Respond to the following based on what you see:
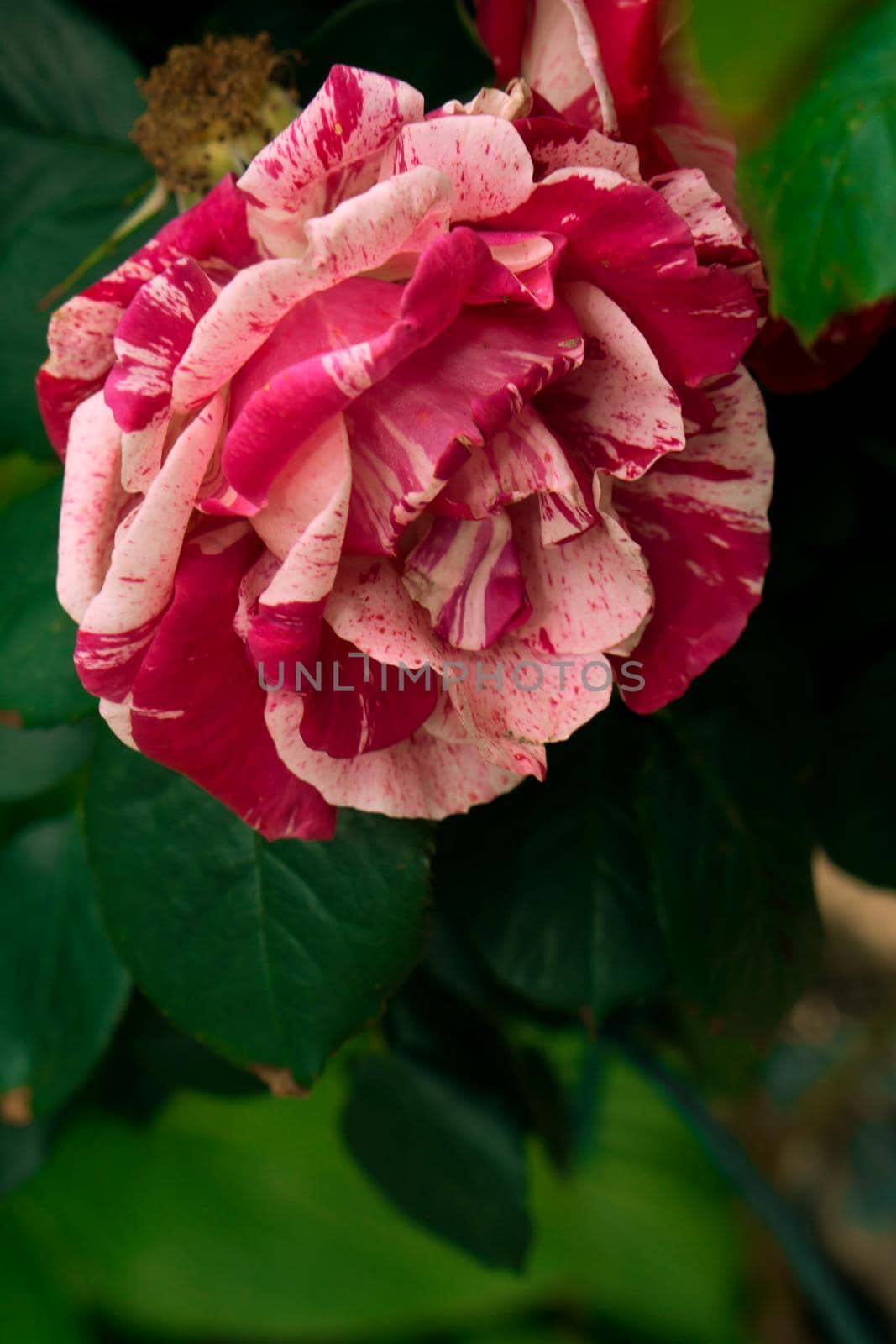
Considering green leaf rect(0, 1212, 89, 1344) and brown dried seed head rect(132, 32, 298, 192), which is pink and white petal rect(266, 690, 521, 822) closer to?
brown dried seed head rect(132, 32, 298, 192)

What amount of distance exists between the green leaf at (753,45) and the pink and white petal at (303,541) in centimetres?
12

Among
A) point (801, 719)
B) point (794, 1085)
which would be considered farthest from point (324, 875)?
point (794, 1085)

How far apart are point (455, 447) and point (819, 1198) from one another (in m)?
1.18

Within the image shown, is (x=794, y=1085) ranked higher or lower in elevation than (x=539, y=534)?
lower

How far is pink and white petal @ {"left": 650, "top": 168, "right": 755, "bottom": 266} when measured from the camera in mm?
218

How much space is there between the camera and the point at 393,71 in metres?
0.31

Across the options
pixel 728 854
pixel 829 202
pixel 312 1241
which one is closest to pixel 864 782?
pixel 728 854

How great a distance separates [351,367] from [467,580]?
0.06 meters

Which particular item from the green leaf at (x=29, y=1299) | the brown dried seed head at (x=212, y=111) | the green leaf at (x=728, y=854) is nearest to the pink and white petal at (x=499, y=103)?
the brown dried seed head at (x=212, y=111)

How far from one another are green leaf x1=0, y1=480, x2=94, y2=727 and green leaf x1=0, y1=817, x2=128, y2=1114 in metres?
0.14

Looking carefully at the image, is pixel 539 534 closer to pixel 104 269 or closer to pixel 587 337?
pixel 587 337

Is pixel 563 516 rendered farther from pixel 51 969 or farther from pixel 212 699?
pixel 51 969

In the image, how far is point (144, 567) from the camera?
214 mm
